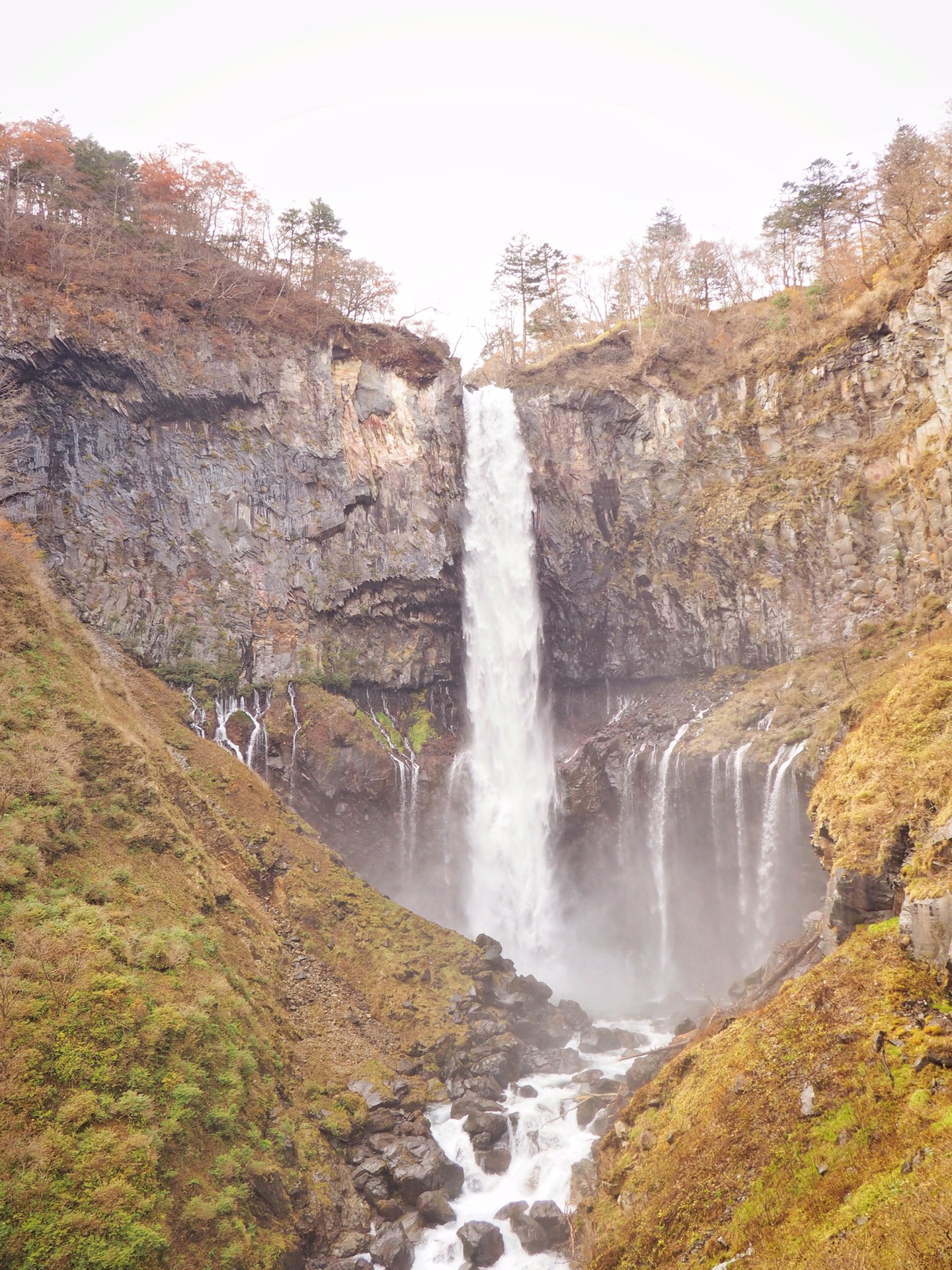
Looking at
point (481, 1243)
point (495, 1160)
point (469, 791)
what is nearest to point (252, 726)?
point (469, 791)

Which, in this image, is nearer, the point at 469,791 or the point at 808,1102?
the point at 808,1102

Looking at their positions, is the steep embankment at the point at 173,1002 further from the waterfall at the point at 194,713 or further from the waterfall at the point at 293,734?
the waterfall at the point at 293,734

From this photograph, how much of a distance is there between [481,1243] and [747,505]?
26.6 m

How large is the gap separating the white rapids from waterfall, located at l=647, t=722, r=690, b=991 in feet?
33.2

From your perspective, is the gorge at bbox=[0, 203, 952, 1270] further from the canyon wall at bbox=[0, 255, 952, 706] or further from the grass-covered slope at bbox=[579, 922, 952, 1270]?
the canyon wall at bbox=[0, 255, 952, 706]

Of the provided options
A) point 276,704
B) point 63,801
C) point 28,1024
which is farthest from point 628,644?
point 28,1024

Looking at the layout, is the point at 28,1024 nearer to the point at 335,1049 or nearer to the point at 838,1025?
the point at 335,1049

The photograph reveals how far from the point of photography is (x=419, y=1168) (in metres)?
12.9

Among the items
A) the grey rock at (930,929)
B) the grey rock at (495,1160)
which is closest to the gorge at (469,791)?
the grey rock at (930,929)

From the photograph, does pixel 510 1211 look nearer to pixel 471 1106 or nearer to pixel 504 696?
pixel 471 1106

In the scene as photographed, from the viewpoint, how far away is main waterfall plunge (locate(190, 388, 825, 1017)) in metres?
23.8

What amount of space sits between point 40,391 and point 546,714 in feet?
79.5

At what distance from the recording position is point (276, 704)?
27297mm

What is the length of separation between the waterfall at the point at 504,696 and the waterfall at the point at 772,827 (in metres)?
9.16
